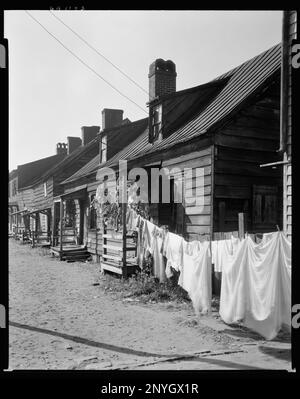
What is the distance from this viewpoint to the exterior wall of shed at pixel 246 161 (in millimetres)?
10836

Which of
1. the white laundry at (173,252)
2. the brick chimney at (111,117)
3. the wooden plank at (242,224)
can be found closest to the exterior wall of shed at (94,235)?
the brick chimney at (111,117)

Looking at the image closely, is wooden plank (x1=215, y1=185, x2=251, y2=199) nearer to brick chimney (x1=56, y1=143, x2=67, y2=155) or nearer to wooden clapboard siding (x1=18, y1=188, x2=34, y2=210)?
wooden clapboard siding (x1=18, y1=188, x2=34, y2=210)

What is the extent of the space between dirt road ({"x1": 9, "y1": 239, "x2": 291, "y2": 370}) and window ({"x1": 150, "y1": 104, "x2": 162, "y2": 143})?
261 inches

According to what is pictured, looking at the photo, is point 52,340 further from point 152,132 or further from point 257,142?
point 152,132

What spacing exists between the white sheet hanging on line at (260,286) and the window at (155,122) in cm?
834

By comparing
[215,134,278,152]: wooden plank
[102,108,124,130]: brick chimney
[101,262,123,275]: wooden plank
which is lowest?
[101,262,123,275]: wooden plank

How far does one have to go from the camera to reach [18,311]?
897cm

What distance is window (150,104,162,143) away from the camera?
1475cm

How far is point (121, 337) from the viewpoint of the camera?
701cm

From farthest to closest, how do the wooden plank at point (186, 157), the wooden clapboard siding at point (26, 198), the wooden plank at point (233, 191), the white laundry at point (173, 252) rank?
the wooden clapboard siding at point (26, 198) → the wooden plank at point (186, 157) → the wooden plank at point (233, 191) → the white laundry at point (173, 252)

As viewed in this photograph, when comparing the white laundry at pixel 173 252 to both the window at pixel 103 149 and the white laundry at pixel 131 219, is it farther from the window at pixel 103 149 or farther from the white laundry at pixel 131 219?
the window at pixel 103 149

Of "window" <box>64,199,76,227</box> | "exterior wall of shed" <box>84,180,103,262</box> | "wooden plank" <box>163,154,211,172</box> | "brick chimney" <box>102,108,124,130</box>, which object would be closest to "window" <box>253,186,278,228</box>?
"wooden plank" <box>163,154,211,172</box>
